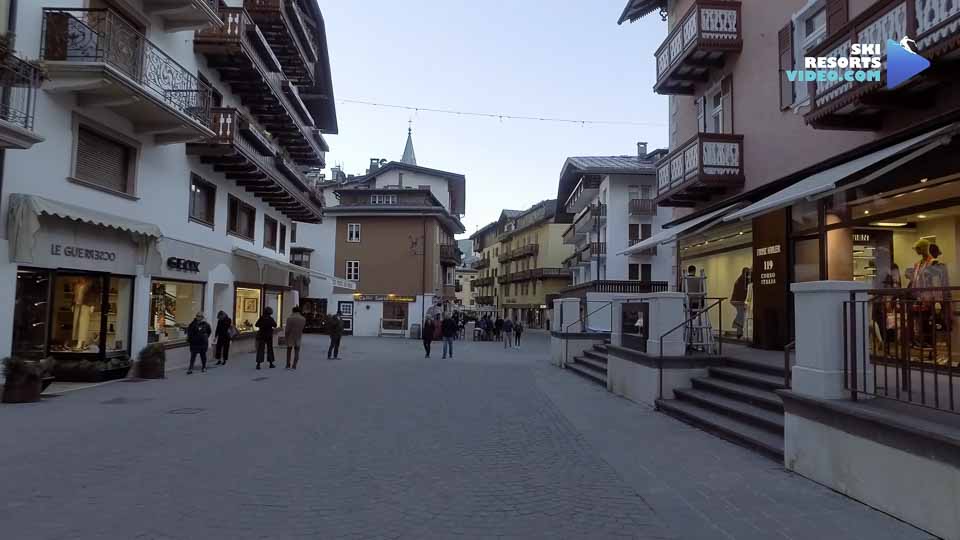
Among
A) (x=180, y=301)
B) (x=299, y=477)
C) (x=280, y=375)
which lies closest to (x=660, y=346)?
(x=299, y=477)

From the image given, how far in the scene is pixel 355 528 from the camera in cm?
476

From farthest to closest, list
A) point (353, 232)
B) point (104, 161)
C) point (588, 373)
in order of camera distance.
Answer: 1. point (353, 232)
2. point (588, 373)
3. point (104, 161)

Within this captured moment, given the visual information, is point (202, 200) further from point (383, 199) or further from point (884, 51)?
point (383, 199)

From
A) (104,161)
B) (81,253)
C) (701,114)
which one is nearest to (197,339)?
(81,253)

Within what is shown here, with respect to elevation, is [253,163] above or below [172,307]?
above

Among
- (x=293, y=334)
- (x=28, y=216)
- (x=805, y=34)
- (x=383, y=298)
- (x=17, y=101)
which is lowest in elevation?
(x=293, y=334)

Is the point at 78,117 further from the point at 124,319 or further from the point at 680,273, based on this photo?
the point at 680,273

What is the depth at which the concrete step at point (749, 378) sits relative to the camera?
8.45 meters

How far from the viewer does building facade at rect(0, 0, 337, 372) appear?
11414mm

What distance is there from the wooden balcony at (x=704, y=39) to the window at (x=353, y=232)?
3300cm

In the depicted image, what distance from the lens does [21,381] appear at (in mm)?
10297

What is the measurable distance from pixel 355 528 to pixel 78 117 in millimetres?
11470

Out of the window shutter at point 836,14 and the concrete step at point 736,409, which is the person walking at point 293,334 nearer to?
the concrete step at point 736,409

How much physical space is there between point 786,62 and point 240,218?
59.5ft
